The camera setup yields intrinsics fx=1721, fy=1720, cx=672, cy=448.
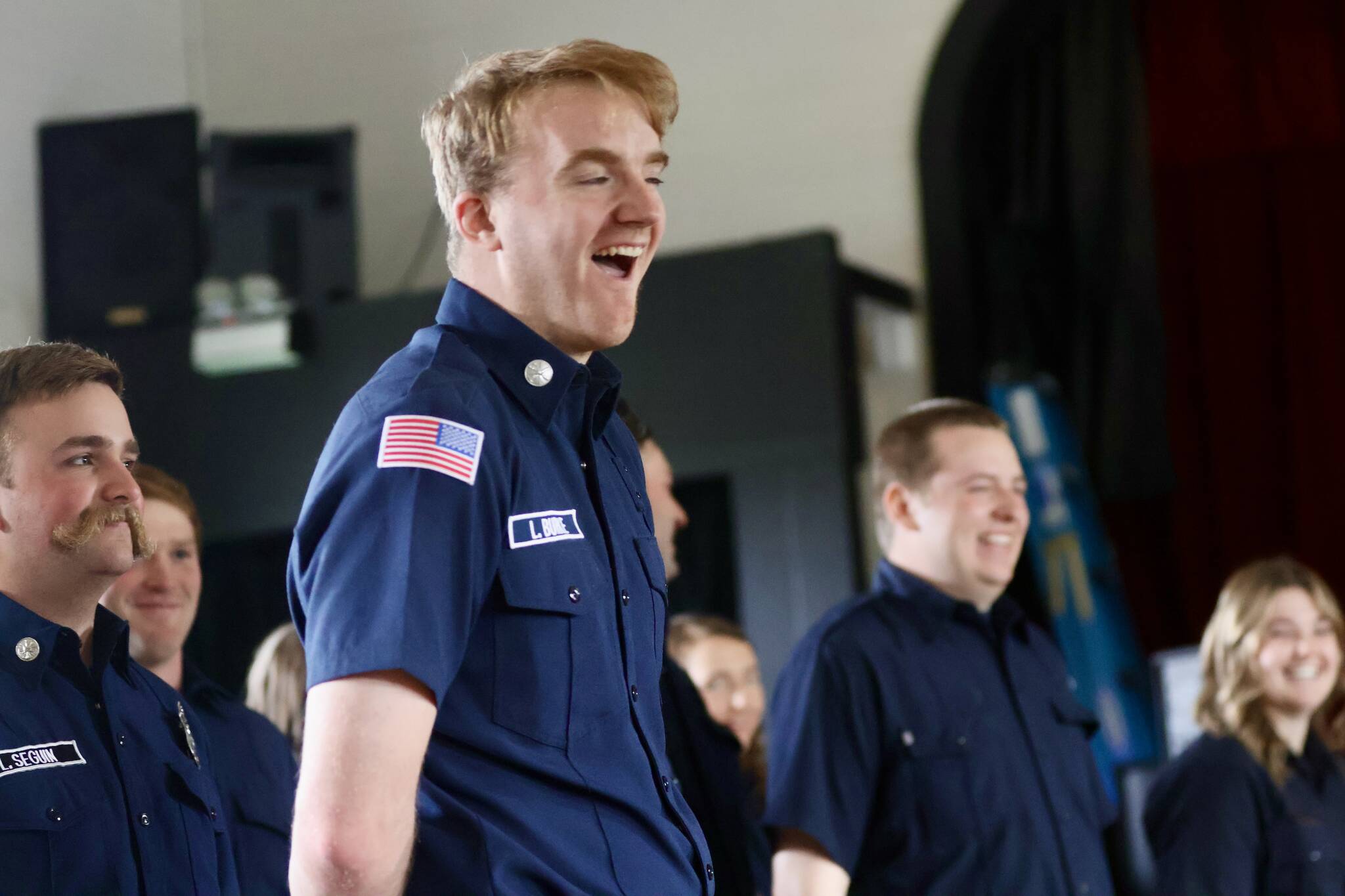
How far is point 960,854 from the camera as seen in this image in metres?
2.58

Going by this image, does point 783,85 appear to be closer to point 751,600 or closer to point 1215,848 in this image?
point 751,600

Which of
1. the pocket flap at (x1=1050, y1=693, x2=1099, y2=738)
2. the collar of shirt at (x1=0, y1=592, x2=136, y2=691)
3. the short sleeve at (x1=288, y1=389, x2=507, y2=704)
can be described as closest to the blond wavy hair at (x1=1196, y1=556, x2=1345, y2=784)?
the pocket flap at (x1=1050, y1=693, x2=1099, y2=738)

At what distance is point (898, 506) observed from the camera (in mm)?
2957

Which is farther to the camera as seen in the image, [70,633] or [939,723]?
[939,723]

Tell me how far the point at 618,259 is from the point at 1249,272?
4.81 meters

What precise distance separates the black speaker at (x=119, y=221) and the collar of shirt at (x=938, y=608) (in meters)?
3.50

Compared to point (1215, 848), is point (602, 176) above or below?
above

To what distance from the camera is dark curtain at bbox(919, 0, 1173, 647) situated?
18.3 ft

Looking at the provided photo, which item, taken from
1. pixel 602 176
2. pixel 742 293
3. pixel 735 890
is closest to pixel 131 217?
pixel 742 293

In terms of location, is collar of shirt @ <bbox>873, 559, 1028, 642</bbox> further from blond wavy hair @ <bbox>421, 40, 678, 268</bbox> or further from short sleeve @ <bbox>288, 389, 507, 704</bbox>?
short sleeve @ <bbox>288, 389, 507, 704</bbox>

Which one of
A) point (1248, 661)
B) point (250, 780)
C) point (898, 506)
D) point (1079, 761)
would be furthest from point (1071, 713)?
point (250, 780)

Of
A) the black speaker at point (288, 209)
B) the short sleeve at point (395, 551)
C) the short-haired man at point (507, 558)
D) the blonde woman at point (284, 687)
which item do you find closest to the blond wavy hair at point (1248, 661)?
the blonde woman at point (284, 687)

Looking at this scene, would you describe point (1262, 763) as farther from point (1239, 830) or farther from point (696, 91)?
point (696, 91)

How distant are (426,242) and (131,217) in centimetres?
110
